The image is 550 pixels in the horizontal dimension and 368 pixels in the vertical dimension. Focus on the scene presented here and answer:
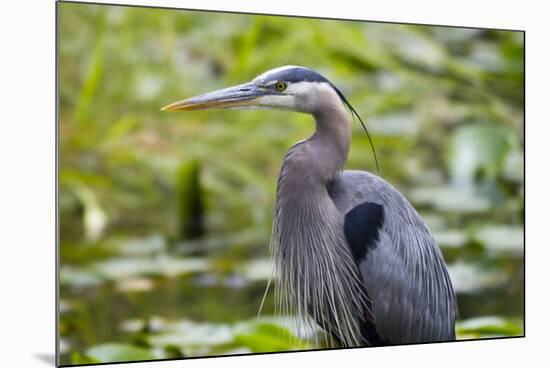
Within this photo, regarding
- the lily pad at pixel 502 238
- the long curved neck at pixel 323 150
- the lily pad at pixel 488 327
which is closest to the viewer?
the long curved neck at pixel 323 150

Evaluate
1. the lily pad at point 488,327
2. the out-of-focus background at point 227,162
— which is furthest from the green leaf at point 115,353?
the lily pad at point 488,327

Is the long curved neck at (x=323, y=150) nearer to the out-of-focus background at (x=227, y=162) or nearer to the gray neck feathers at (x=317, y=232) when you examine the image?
the gray neck feathers at (x=317, y=232)

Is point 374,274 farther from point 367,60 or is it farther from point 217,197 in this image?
point 367,60

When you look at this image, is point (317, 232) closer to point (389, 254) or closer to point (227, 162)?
→ point (389, 254)

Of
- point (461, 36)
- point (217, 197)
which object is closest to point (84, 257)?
point (217, 197)

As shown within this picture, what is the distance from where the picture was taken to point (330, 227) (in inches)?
141

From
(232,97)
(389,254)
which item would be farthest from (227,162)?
(389,254)

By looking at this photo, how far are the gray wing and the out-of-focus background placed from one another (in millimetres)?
390

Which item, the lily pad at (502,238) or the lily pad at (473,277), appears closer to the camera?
the lily pad at (473,277)

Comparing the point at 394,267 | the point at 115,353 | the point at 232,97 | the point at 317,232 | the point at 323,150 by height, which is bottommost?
the point at 115,353

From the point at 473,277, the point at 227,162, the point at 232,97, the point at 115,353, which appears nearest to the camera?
the point at 232,97

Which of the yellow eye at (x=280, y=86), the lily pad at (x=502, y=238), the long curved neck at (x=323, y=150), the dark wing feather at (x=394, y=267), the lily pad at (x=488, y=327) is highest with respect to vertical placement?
the yellow eye at (x=280, y=86)

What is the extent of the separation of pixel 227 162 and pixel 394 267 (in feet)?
2.84

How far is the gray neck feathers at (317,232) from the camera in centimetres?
355
